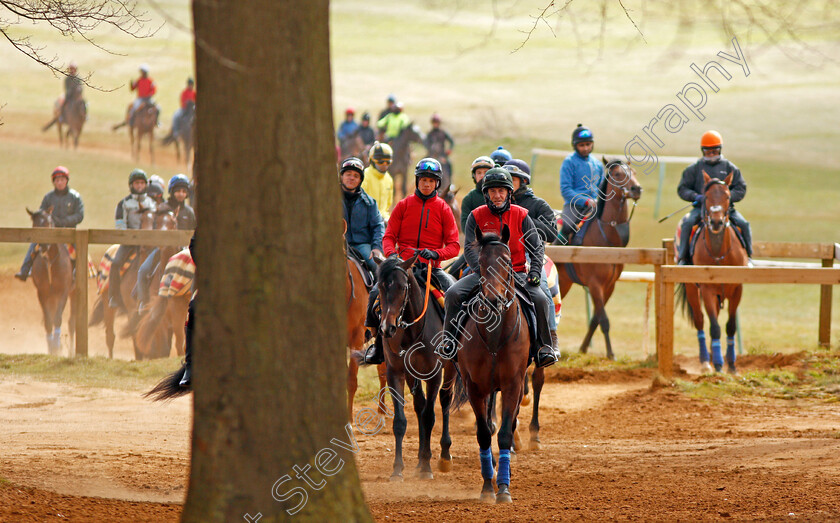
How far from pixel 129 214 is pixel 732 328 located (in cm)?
1040

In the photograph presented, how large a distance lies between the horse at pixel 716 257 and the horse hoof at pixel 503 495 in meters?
7.55

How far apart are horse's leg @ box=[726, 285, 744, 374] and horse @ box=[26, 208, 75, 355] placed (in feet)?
36.2

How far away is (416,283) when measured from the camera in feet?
28.8

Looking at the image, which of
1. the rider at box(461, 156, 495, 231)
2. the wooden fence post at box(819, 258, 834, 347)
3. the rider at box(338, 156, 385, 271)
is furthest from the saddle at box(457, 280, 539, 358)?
the wooden fence post at box(819, 258, 834, 347)

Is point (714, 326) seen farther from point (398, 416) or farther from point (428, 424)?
point (398, 416)

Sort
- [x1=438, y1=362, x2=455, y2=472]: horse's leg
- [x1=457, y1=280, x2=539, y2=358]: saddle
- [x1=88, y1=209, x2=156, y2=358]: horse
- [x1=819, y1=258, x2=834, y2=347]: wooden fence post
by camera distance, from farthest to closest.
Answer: [x1=88, y1=209, x2=156, y2=358]: horse, [x1=819, y1=258, x2=834, y2=347]: wooden fence post, [x1=438, y1=362, x2=455, y2=472]: horse's leg, [x1=457, y1=280, x2=539, y2=358]: saddle

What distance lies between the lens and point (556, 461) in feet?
30.9

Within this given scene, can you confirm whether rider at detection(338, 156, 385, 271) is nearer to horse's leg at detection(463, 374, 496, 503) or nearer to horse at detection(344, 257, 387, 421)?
horse at detection(344, 257, 387, 421)

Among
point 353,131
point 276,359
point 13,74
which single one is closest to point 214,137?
point 276,359

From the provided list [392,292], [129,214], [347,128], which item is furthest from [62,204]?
[347,128]

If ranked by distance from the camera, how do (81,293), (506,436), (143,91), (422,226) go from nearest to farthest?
1. (506,436)
2. (422,226)
3. (81,293)
4. (143,91)

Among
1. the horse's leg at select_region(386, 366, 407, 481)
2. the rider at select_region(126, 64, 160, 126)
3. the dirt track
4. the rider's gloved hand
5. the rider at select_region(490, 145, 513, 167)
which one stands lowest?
the dirt track

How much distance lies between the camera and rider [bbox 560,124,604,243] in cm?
1552

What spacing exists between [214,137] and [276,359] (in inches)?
45.4
